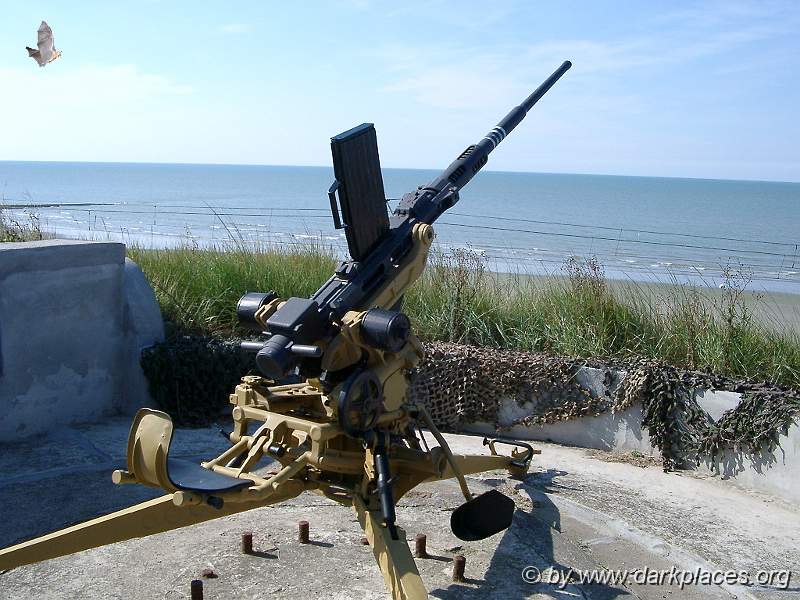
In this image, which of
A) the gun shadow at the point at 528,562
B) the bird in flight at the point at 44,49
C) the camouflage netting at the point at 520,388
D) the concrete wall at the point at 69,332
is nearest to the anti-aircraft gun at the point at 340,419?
the gun shadow at the point at 528,562

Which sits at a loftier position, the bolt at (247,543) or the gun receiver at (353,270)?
the gun receiver at (353,270)

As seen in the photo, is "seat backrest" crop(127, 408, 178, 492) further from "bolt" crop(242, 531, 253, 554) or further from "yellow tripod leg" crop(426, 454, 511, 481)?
"yellow tripod leg" crop(426, 454, 511, 481)

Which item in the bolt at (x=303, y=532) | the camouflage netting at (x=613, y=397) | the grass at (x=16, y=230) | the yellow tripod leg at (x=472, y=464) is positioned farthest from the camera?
the grass at (x=16, y=230)

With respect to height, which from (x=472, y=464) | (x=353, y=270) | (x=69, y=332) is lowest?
(x=472, y=464)

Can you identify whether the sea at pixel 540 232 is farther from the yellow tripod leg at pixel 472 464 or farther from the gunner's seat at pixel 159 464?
the gunner's seat at pixel 159 464

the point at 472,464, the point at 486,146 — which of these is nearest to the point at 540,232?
the point at 486,146

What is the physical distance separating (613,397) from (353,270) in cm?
306

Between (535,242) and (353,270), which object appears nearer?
(353,270)

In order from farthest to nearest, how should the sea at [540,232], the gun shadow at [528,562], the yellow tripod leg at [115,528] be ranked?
1. the sea at [540,232]
2. the gun shadow at [528,562]
3. the yellow tripod leg at [115,528]

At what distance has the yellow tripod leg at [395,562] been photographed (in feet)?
10.4

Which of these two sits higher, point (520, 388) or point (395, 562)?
point (395, 562)

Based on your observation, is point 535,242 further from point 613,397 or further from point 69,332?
point 69,332

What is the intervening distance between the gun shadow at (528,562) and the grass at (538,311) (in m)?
2.07

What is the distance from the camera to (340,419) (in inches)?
140
